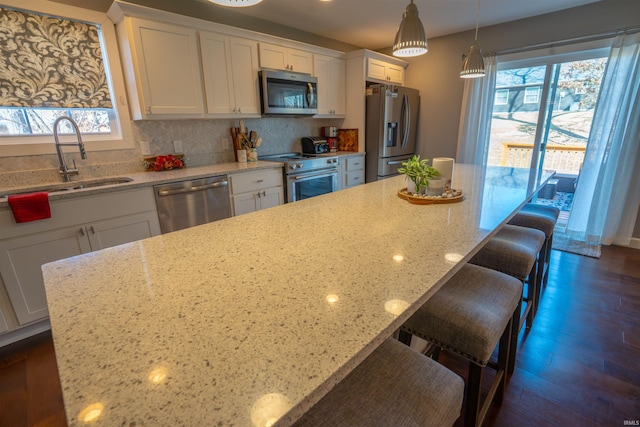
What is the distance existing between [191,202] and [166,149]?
0.77m

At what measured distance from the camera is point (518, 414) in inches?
54.0

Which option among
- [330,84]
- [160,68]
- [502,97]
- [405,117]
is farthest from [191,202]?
[502,97]

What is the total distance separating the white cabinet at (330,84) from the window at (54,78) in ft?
6.93

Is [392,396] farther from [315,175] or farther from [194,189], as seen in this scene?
[315,175]

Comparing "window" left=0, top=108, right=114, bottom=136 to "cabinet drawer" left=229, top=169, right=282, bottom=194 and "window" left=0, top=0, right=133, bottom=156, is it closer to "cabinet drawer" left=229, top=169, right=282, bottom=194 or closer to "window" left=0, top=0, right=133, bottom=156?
"window" left=0, top=0, right=133, bottom=156

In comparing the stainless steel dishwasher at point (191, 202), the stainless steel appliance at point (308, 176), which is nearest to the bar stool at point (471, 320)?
the stainless steel dishwasher at point (191, 202)

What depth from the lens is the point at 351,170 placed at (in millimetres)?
3904

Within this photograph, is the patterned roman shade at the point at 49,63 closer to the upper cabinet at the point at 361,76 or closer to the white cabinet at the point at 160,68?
the white cabinet at the point at 160,68

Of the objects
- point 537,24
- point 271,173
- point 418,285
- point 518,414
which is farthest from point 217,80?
point 537,24

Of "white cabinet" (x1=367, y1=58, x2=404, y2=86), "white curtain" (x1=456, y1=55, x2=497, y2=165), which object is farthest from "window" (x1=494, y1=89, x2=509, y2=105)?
"white cabinet" (x1=367, y1=58, x2=404, y2=86)

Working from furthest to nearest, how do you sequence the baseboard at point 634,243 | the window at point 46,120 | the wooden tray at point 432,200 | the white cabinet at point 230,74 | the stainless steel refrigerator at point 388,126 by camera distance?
1. the stainless steel refrigerator at point 388,126
2. the baseboard at point 634,243
3. the white cabinet at point 230,74
4. the window at point 46,120
5. the wooden tray at point 432,200

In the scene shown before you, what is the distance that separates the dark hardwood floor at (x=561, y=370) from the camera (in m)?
1.38

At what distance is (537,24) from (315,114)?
263 cm

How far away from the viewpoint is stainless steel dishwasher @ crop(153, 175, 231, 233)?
2.32m
